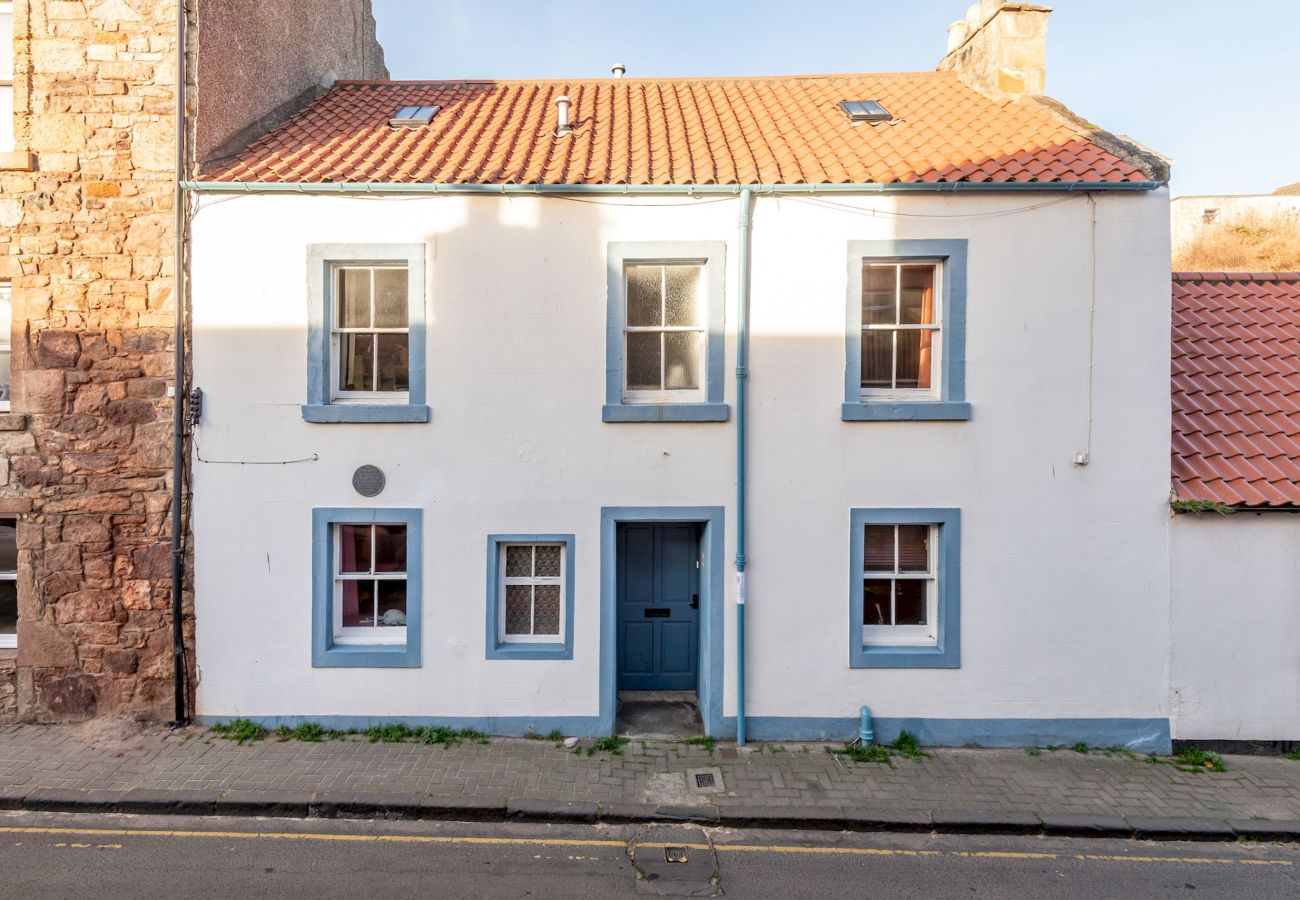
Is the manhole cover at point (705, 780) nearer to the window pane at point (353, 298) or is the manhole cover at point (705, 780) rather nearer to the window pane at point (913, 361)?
the window pane at point (913, 361)

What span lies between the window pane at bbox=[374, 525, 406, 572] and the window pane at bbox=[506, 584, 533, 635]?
4.36 ft

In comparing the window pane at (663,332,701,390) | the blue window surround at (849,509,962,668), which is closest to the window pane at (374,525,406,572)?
the window pane at (663,332,701,390)

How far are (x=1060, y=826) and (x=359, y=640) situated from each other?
24.4 ft

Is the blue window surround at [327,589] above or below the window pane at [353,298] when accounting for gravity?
below

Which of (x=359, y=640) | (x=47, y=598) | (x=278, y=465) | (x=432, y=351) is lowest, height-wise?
(x=359, y=640)

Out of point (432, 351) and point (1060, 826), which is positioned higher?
point (432, 351)

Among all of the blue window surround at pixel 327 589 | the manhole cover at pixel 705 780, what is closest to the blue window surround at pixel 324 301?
the blue window surround at pixel 327 589

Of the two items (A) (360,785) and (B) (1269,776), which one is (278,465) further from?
(B) (1269,776)

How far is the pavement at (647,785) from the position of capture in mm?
6223

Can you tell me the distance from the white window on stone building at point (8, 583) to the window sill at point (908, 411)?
392 inches

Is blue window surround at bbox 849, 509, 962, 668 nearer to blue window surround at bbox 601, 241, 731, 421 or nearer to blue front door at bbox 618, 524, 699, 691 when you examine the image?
blue front door at bbox 618, 524, 699, 691

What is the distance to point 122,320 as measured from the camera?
25.6 ft

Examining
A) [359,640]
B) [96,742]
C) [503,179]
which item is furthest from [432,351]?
[96,742]

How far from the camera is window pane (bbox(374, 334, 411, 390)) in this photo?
7.99m
